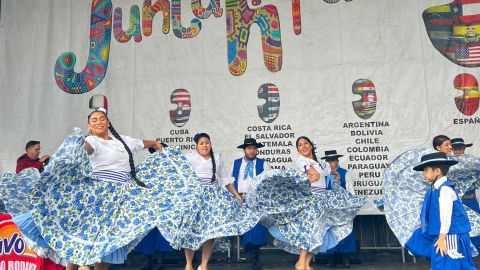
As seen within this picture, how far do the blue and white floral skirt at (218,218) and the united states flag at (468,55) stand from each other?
3.42 m

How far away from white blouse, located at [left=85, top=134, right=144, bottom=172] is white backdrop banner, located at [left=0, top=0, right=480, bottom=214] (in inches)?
106

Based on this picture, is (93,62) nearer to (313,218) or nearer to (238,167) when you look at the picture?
(238,167)

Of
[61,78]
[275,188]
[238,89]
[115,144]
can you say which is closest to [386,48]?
[238,89]

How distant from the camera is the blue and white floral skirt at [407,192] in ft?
13.4

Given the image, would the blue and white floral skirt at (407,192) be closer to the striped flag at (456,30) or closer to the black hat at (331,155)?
the black hat at (331,155)

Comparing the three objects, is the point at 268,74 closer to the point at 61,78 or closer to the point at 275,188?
the point at 275,188

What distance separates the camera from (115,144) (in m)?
3.75

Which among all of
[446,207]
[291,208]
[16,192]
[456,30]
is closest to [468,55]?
[456,30]

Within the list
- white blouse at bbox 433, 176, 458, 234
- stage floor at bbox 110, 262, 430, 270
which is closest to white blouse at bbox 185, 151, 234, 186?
stage floor at bbox 110, 262, 430, 270

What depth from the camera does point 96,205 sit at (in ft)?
11.7

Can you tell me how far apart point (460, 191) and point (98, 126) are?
3.24m

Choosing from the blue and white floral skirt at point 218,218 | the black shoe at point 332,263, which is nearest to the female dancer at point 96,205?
the blue and white floral skirt at point 218,218

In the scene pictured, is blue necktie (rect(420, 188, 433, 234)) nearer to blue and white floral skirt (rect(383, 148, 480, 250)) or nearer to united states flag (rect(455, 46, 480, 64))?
blue and white floral skirt (rect(383, 148, 480, 250))

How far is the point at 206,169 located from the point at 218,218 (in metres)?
0.62
